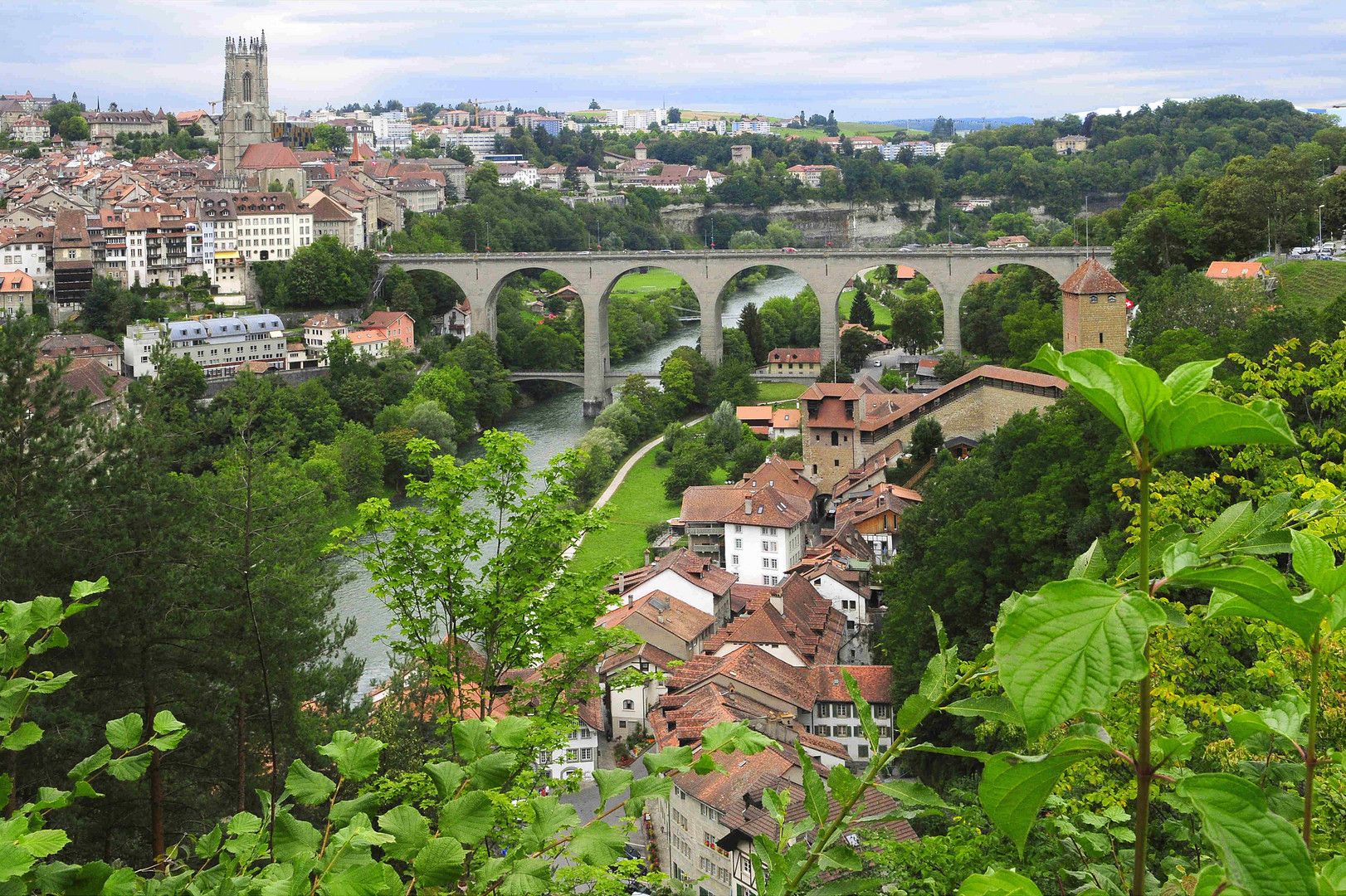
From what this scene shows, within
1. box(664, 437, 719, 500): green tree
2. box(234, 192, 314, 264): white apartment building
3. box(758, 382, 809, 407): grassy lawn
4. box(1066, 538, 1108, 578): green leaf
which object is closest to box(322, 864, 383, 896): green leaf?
box(1066, 538, 1108, 578): green leaf

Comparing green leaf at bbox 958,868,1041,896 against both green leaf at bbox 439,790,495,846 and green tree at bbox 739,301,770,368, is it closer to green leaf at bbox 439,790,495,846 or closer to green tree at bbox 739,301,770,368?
green leaf at bbox 439,790,495,846

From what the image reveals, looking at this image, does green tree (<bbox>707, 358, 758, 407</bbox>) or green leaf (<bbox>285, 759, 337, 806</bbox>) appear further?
green tree (<bbox>707, 358, 758, 407</bbox>)

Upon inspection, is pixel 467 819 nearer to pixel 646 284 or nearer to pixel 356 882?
pixel 356 882

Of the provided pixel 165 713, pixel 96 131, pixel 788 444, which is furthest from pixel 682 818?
pixel 96 131

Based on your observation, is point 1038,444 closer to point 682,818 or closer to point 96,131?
point 682,818

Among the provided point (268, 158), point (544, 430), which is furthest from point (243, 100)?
point (544, 430)

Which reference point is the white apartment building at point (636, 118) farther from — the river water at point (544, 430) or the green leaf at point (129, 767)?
the green leaf at point (129, 767)
